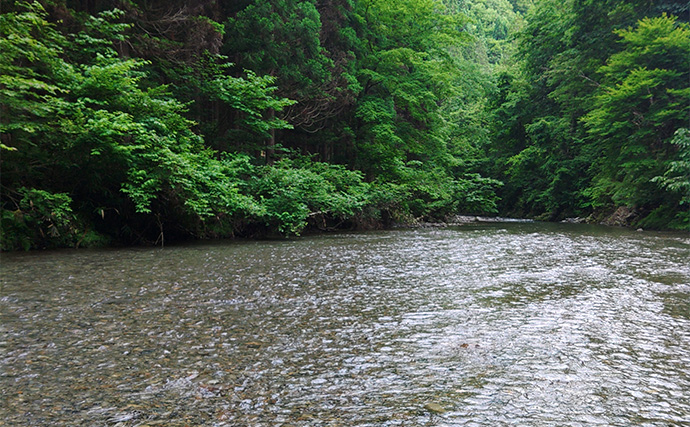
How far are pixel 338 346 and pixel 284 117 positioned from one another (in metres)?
14.0

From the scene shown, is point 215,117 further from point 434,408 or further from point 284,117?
point 434,408

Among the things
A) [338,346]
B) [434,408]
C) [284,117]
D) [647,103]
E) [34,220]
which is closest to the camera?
[434,408]

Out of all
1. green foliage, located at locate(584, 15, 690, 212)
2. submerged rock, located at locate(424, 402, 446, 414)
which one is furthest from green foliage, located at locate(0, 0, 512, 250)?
green foliage, located at locate(584, 15, 690, 212)

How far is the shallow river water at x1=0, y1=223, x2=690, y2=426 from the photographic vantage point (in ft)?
8.16

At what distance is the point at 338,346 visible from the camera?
360 centimetres

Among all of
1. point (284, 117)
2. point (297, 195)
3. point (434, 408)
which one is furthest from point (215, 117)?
point (434, 408)

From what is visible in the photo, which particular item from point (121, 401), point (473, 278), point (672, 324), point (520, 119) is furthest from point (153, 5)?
point (520, 119)

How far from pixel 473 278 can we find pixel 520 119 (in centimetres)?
2936

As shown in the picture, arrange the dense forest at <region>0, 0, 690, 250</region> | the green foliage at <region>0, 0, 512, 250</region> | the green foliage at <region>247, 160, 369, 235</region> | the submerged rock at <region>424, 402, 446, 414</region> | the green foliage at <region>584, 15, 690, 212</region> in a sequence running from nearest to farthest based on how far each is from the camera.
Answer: the submerged rock at <region>424, 402, 446, 414</region> < the green foliage at <region>0, 0, 512, 250</region> < the dense forest at <region>0, 0, 690, 250</region> < the green foliage at <region>247, 160, 369, 235</region> < the green foliage at <region>584, 15, 690, 212</region>

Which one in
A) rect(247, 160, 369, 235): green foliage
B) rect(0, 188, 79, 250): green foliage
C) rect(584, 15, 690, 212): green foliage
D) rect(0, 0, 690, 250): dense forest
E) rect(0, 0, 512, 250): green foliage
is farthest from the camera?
rect(584, 15, 690, 212): green foliage

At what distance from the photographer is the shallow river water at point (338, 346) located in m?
2.49

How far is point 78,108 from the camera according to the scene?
8.28m

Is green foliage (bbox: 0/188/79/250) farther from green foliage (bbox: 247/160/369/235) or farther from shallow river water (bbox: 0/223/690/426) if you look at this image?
green foliage (bbox: 247/160/369/235)

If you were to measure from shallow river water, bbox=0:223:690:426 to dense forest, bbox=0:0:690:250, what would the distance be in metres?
2.74
